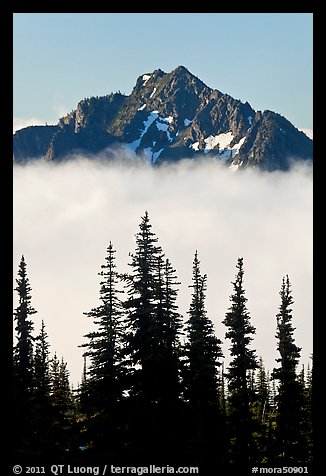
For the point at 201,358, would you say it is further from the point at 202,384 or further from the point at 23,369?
the point at 23,369

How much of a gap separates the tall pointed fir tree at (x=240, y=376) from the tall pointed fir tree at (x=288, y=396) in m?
2.36

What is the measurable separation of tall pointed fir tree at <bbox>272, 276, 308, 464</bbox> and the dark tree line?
75 mm

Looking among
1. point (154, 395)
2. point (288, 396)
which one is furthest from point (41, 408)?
point (288, 396)

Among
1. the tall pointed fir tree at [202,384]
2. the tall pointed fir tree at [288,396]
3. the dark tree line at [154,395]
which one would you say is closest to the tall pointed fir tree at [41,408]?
the dark tree line at [154,395]

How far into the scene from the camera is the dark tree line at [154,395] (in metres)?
26.2

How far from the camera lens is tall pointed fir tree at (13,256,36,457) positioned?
30125 millimetres

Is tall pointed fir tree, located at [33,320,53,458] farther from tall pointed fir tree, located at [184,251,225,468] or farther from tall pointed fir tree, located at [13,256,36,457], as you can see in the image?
tall pointed fir tree, located at [184,251,225,468]

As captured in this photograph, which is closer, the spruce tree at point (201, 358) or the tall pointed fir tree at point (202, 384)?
the tall pointed fir tree at point (202, 384)

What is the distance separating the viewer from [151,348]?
27641mm

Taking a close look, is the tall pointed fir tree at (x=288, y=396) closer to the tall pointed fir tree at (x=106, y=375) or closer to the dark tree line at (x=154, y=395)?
the dark tree line at (x=154, y=395)
